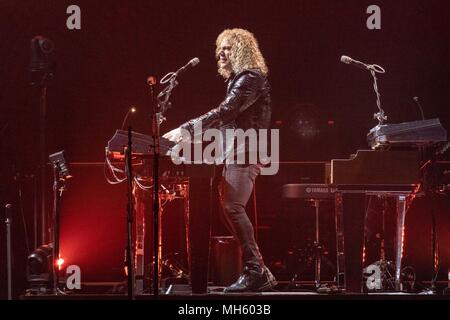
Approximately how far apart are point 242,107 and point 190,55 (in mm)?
2697

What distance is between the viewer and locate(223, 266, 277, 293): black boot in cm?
661

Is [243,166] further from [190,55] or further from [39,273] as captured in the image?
[190,55]

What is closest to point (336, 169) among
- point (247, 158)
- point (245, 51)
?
point (247, 158)

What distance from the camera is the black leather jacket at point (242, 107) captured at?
6707 millimetres

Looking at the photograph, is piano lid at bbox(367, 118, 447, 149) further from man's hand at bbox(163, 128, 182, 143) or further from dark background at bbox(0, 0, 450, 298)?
dark background at bbox(0, 0, 450, 298)

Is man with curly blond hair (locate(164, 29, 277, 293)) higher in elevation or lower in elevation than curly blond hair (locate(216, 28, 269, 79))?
lower

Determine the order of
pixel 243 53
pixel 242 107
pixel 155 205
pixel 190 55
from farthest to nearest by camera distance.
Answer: pixel 190 55
pixel 243 53
pixel 242 107
pixel 155 205

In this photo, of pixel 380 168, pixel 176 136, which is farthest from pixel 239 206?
pixel 380 168

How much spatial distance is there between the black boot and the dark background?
2.84 m

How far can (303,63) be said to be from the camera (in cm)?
930

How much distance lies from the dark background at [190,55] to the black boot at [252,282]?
9.33 ft

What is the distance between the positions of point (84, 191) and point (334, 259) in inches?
116

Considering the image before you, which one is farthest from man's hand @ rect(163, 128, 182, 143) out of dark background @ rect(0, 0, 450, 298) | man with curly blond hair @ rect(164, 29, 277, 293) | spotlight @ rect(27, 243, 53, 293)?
dark background @ rect(0, 0, 450, 298)

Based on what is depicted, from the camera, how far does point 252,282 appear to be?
6.63m
